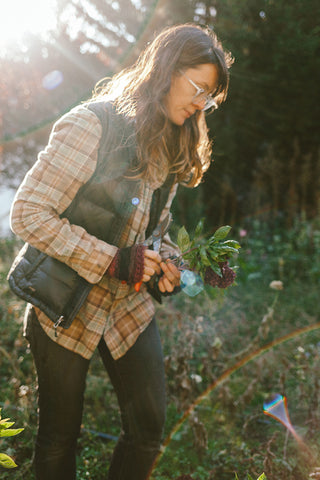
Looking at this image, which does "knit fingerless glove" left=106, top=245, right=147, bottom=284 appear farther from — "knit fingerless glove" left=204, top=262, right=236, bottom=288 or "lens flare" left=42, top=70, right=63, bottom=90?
"lens flare" left=42, top=70, right=63, bottom=90

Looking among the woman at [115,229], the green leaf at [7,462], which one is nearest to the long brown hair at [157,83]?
the woman at [115,229]

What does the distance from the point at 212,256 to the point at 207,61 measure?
2.54ft

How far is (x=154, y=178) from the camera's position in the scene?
5.42ft

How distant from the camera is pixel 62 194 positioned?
4.58 feet

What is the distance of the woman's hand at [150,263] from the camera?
1.44m

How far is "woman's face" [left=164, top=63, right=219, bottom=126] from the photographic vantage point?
158cm

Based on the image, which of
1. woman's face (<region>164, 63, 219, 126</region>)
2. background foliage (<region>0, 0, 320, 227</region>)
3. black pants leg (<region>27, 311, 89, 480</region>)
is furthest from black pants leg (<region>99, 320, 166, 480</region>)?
background foliage (<region>0, 0, 320, 227</region>)

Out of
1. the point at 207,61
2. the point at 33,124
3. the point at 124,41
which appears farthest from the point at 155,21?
the point at 207,61

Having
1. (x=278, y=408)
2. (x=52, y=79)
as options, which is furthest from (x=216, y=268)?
(x=52, y=79)

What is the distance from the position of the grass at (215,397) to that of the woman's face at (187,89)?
146 cm

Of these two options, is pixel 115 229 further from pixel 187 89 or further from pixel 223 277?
pixel 187 89

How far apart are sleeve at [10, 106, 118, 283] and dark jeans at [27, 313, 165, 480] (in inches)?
13.7

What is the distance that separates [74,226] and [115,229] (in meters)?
0.16

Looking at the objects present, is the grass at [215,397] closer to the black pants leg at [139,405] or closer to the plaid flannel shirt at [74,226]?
the black pants leg at [139,405]
